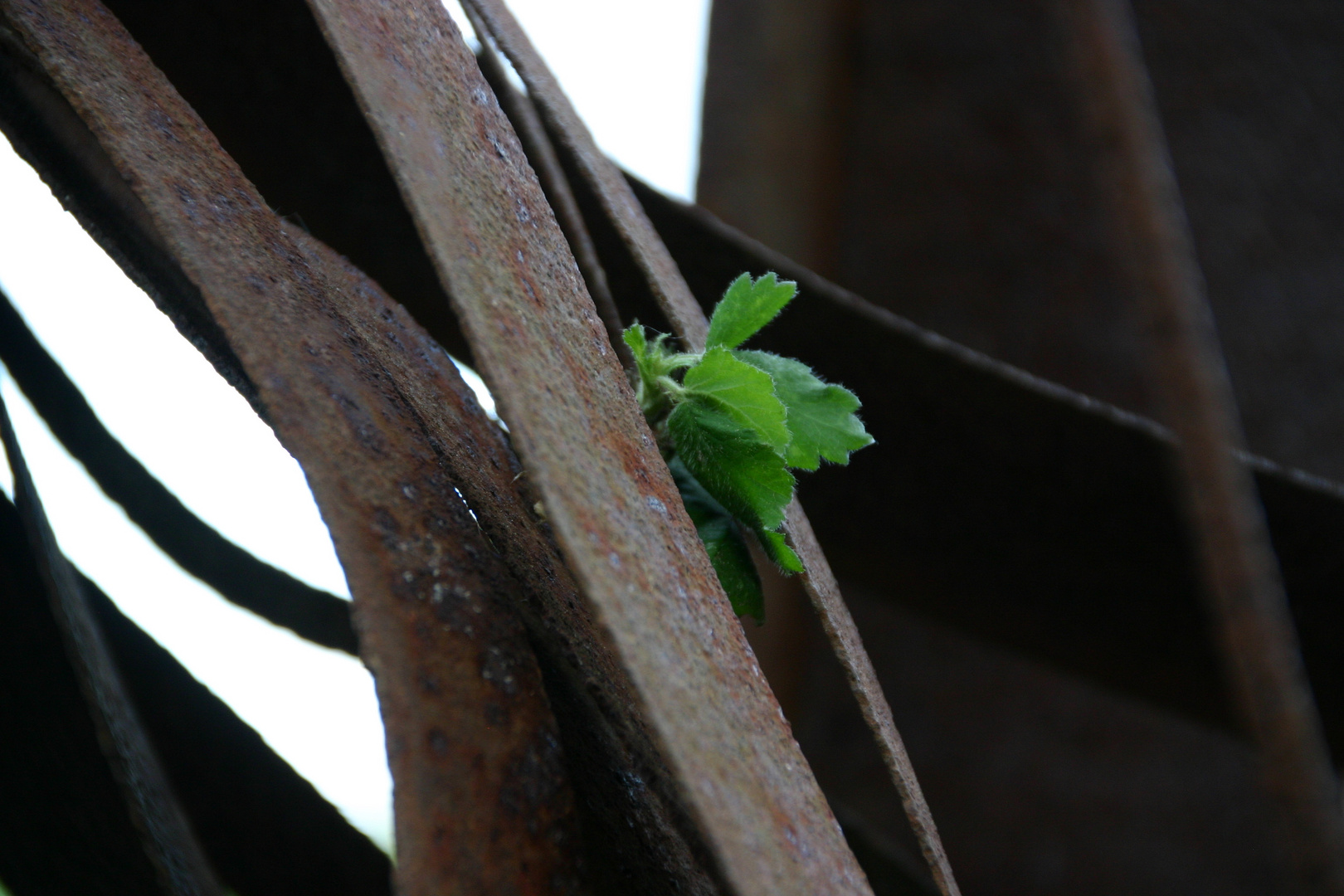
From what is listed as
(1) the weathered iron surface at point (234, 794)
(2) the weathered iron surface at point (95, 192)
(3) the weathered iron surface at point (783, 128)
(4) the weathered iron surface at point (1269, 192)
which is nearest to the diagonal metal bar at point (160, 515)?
(1) the weathered iron surface at point (234, 794)

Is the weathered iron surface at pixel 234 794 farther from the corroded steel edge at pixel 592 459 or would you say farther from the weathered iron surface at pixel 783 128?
the weathered iron surface at pixel 783 128

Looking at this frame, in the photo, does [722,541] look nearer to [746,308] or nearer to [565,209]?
[746,308]

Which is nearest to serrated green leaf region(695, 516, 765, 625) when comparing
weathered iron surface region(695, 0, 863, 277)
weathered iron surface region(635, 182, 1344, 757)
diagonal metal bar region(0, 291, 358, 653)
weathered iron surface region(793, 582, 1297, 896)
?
weathered iron surface region(635, 182, 1344, 757)

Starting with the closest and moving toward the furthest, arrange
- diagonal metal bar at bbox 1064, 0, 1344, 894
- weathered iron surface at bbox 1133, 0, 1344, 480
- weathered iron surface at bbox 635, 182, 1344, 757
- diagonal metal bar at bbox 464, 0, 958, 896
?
diagonal metal bar at bbox 1064, 0, 1344, 894
diagonal metal bar at bbox 464, 0, 958, 896
weathered iron surface at bbox 635, 182, 1344, 757
weathered iron surface at bbox 1133, 0, 1344, 480

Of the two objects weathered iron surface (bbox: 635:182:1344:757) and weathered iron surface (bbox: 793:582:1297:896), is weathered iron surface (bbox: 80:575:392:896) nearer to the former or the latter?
weathered iron surface (bbox: 635:182:1344:757)

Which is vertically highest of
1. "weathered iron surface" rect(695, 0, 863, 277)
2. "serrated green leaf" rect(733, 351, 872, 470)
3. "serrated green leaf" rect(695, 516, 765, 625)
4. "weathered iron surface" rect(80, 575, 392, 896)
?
"weathered iron surface" rect(695, 0, 863, 277)

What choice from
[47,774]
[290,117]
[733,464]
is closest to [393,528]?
[733,464]
